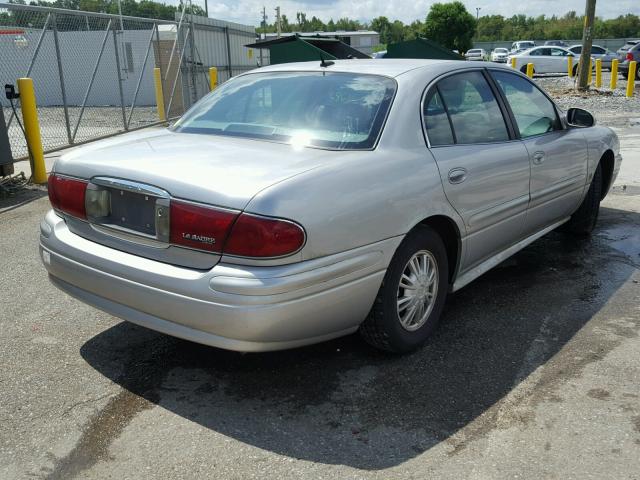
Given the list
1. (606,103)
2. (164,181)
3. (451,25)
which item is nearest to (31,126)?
(164,181)

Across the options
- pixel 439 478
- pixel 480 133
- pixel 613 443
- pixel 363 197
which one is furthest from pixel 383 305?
pixel 480 133

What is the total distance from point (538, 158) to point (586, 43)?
56.2 feet

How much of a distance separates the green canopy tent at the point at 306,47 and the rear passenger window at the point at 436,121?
6759mm

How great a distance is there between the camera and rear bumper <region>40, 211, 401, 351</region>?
264 centimetres

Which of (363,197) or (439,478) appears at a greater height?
(363,197)

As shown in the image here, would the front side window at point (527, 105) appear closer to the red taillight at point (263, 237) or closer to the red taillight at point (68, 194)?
the red taillight at point (263, 237)

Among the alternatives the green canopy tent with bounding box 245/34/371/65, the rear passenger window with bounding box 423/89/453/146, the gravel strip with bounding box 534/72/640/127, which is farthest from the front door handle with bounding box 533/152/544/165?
the gravel strip with bounding box 534/72/640/127

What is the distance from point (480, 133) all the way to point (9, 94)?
628cm

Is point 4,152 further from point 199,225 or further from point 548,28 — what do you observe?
point 548,28

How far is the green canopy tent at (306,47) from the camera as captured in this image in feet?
34.0

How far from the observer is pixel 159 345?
11.9ft

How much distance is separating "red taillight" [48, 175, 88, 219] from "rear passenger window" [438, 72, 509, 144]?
6.86 feet

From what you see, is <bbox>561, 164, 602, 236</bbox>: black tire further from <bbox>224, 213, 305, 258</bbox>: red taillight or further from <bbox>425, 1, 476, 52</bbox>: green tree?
<bbox>425, 1, 476, 52</bbox>: green tree

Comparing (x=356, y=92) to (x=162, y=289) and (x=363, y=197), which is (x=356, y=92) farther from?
(x=162, y=289)
